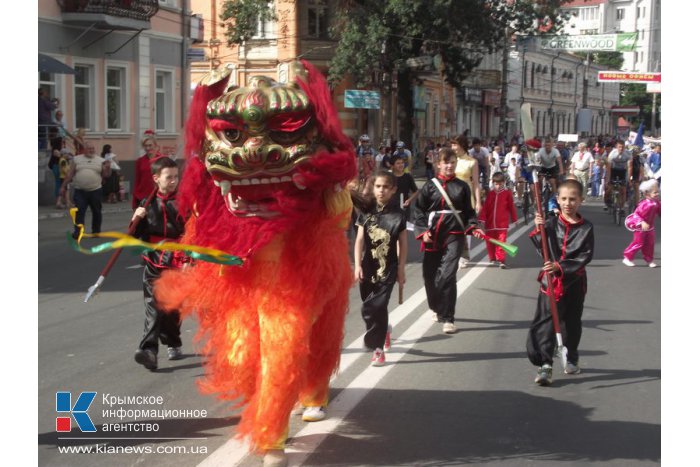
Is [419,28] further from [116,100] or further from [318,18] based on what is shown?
[116,100]

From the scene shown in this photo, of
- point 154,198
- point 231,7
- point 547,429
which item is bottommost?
point 547,429

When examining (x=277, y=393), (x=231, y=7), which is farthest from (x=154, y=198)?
(x=231, y=7)

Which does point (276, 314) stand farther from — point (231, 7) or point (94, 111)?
point (231, 7)

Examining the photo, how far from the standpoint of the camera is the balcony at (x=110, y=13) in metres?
22.5

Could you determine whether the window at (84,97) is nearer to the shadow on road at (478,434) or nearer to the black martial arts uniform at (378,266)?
the black martial arts uniform at (378,266)

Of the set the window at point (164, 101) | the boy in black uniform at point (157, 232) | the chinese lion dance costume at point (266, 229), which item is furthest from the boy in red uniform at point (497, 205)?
the window at point (164, 101)

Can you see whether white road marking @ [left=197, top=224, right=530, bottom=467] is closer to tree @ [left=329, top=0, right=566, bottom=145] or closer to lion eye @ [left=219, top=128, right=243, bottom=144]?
lion eye @ [left=219, top=128, right=243, bottom=144]

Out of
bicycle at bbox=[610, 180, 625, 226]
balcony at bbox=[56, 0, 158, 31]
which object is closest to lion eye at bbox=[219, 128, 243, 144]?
bicycle at bbox=[610, 180, 625, 226]

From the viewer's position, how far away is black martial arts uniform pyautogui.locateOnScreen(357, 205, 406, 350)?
298 inches

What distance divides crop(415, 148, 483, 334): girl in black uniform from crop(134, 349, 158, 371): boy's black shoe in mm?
3029
